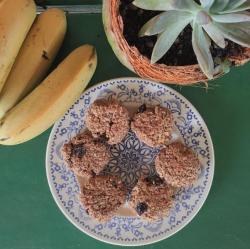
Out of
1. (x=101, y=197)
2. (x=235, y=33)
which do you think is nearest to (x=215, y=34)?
(x=235, y=33)

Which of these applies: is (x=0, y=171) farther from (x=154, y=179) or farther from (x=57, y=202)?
(x=154, y=179)

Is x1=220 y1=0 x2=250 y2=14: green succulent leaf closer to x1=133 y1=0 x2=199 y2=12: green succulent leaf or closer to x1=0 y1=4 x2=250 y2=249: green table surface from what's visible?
x1=133 y1=0 x2=199 y2=12: green succulent leaf

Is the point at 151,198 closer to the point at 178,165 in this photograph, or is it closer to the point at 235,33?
the point at 178,165

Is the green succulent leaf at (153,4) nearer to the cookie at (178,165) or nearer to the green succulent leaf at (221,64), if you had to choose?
the green succulent leaf at (221,64)

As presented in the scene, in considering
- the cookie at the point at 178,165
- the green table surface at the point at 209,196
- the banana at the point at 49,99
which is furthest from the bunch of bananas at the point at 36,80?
the cookie at the point at 178,165

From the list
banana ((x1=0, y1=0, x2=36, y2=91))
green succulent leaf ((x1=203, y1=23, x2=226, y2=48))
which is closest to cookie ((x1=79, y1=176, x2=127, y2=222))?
banana ((x1=0, y1=0, x2=36, y2=91))

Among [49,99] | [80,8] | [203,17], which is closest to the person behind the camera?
[203,17]
